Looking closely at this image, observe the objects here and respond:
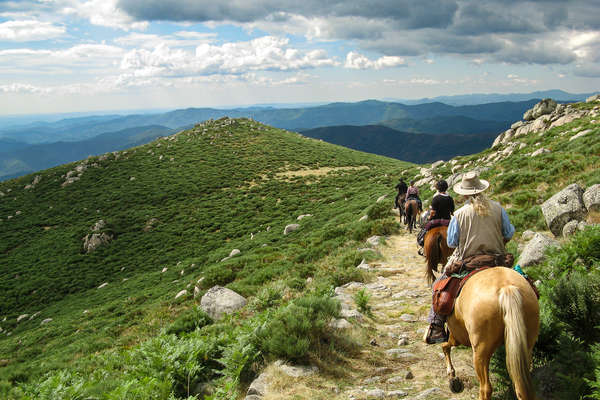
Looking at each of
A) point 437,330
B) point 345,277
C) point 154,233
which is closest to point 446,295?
point 437,330

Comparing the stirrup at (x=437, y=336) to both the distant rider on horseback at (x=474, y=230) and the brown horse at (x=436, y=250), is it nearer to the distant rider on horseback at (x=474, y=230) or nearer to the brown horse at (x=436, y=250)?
the distant rider on horseback at (x=474, y=230)

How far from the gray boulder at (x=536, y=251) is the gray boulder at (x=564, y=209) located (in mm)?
2058

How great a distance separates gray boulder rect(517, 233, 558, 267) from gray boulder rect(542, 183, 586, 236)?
2.06 metres

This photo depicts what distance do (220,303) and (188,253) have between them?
18.9 meters

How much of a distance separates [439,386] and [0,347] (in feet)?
75.1

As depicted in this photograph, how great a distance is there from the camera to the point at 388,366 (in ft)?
17.8

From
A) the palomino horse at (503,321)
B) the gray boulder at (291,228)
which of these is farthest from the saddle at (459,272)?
the gray boulder at (291,228)

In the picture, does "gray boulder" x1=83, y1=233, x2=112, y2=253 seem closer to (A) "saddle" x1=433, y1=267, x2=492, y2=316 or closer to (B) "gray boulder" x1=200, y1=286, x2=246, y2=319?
(B) "gray boulder" x1=200, y1=286, x2=246, y2=319

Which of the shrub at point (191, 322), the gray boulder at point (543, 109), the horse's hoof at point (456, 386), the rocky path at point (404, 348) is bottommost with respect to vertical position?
the shrub at point (191, 322)

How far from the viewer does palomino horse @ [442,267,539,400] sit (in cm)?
346

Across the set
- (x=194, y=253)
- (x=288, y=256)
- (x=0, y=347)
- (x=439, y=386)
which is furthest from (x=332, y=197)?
(x=439, y=386)

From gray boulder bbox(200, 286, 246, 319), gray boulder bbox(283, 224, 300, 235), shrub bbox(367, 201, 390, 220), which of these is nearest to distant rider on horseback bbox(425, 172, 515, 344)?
gray boulder bbox(200, 286, 246, 319)

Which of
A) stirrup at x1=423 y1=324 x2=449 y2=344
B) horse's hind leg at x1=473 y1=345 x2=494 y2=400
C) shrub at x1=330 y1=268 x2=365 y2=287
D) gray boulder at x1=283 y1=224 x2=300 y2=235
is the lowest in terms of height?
gray boulder at x1=283 y1=224 x2=300 y2=235

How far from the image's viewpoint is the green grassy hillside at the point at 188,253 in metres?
5.77
